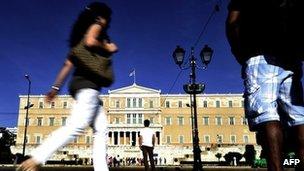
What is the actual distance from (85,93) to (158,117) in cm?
7683

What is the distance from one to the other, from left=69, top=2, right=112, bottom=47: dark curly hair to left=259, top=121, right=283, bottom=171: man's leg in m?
1.87

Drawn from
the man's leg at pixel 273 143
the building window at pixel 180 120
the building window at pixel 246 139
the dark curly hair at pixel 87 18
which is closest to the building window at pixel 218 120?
the building window at pixel 246 139

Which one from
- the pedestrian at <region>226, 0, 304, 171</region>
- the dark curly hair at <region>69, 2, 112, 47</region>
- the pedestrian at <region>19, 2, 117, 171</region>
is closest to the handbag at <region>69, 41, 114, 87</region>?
the pedestrian at <region>19, 2, 117, 171</region>

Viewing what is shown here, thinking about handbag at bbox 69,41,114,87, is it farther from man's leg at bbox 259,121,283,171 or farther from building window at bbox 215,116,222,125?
building window at bbox 215,116,222,125

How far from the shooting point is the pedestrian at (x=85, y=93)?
11.4ft

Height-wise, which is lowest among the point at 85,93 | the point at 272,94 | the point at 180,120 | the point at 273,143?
the point at 273,143

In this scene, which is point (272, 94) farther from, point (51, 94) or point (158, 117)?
point (158, 117)

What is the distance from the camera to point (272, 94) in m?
2.80

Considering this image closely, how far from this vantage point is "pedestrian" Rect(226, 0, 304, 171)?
9.06ft

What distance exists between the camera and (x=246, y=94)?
2.94 metres

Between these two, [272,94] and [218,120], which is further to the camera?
[218,120]

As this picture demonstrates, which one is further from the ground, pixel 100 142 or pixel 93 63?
pixel 93 63

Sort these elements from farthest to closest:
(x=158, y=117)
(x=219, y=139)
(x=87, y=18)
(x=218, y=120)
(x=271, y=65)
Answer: (x=218, y=120) < (x=158, y=117) < (x=219, y=139) < (x=87, y=18) < (x=271, y=65)

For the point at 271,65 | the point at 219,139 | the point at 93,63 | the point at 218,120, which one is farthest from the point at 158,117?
the point at 271,65
